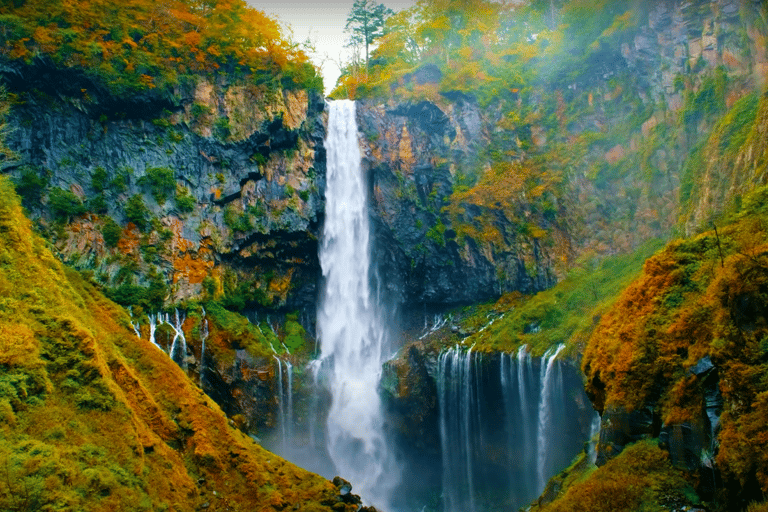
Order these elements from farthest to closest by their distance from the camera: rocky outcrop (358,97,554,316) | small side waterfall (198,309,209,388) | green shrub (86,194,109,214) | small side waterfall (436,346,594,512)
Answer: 1. rocky outcrop (358,97,554,316)
2. green shrub (86,194,109,214)
3. small side waterfall (198,309,209,388)
4. small side waterfall (436,346,594,512)

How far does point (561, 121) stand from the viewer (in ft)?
115

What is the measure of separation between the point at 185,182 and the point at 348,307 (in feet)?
41.6

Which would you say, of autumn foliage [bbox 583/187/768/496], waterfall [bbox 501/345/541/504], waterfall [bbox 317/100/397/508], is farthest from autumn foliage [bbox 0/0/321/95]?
autumn foliage [bbox 583/187/768/496]

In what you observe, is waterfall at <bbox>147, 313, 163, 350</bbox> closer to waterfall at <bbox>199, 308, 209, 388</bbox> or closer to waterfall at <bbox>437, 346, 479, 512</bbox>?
waterfall at <bbox>199, 308, 209, 388</bbox>

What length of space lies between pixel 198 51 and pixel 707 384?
3172 centimetres

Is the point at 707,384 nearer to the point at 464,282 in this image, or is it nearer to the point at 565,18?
the point at 464,282

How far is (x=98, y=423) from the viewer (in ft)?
42.2

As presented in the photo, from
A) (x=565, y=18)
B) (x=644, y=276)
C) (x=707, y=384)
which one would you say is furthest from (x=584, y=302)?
(x=565, y=18)

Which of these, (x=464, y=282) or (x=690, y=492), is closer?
(x=690, y=492)

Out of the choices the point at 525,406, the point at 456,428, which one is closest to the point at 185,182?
the point at 456,428

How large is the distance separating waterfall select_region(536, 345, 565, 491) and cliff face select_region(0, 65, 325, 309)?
16.3 metres

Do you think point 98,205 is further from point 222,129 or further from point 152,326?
point 222,129

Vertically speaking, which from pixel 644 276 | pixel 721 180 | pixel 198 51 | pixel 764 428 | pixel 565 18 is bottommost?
pixel 764 428

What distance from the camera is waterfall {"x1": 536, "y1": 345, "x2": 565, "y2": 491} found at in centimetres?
2309
